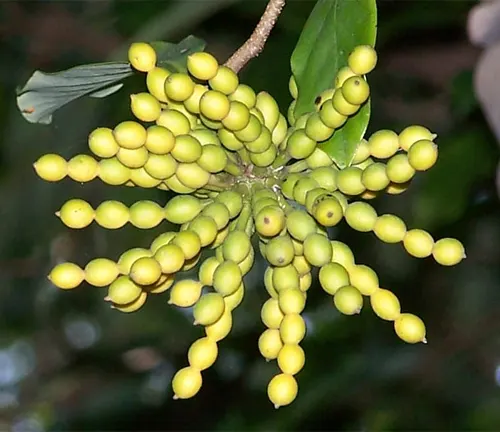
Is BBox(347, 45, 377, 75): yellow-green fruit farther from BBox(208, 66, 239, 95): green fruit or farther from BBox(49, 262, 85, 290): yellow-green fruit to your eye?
BBox(49, 262, 85, 290): yellow-green fruit

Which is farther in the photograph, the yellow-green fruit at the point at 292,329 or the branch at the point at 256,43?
the branch at the point at 256,43

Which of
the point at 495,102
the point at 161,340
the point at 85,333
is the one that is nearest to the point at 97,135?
the point at 495,102

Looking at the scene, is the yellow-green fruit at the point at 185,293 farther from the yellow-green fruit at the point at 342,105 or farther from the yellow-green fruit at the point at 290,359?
the yellow-green fruit at the point at 342,105

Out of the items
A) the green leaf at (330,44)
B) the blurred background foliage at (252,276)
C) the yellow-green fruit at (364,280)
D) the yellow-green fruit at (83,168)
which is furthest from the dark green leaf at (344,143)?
the blurred background foliage at (252,276)

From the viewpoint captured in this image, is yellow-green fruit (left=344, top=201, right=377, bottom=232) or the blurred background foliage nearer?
yellow-green fruit (left=344, top=201, right=377, bottom=232)

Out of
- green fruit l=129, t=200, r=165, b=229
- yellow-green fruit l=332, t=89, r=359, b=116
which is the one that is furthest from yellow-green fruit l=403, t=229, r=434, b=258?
green fruit l=129, t=200, r=165, b=229

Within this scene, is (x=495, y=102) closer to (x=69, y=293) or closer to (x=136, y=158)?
(x=136, y=158)

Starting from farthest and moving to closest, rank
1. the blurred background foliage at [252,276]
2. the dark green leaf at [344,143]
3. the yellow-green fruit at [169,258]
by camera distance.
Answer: the blurred background foliage at [252,276] < the dark green leaf at [344,143] < the yellow-green fruit at [169,258]

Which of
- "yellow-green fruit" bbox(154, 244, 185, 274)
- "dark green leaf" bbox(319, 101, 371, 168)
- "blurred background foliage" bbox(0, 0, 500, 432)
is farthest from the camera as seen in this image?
"blurred background foliage" bbox(0, 0, 500, 432)
